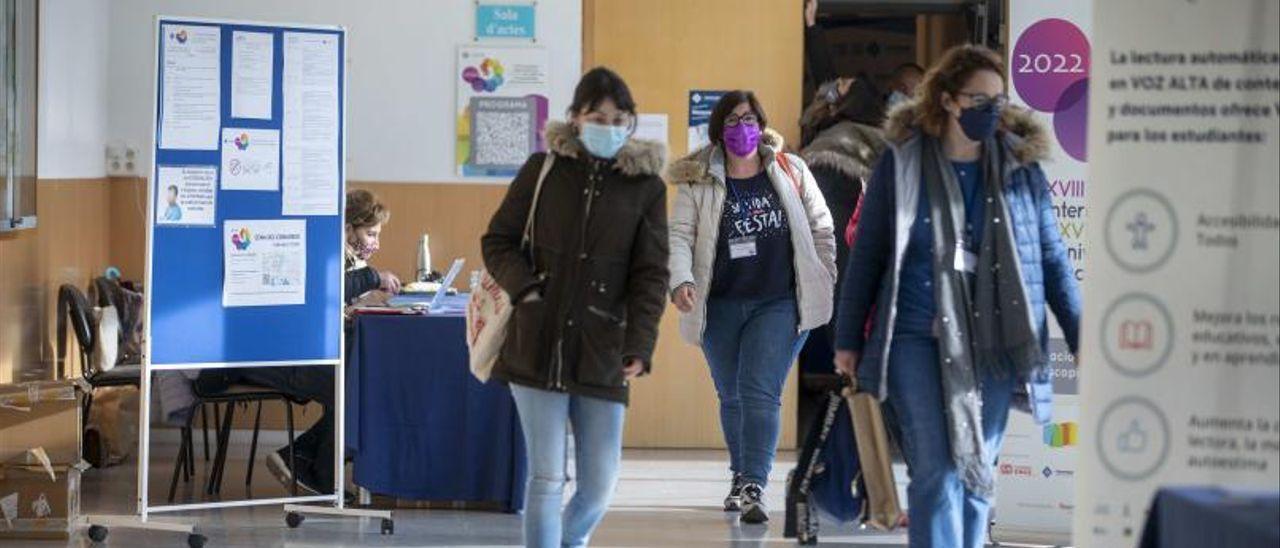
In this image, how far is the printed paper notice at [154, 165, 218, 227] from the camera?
23.6 ft

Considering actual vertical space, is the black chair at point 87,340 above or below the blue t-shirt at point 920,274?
below

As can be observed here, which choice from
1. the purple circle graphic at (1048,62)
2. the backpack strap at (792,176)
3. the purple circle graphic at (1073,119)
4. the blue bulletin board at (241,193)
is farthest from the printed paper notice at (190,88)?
the purple circle graphic at (1073,119)

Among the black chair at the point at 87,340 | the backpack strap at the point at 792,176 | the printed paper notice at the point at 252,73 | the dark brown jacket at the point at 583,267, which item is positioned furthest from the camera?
the black chair at the point at 87,340

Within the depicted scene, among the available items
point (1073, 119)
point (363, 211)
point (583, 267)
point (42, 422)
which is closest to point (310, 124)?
point (363, 211)

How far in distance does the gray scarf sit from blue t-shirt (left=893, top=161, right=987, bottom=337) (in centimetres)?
2

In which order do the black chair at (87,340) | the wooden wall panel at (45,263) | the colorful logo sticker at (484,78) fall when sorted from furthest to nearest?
1. the colorful logo sticker at (484,78)
2. the black chair at (87,340)
3. the wooden wall panel at (45,263)

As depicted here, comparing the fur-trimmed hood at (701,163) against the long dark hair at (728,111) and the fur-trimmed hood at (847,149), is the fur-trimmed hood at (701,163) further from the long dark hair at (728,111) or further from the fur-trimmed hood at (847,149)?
the fur-trimmed hood at (847,149)

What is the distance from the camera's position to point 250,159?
729 centimetres

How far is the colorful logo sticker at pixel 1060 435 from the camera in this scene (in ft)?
23.3

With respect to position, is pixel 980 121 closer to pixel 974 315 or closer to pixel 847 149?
pixel 974 315

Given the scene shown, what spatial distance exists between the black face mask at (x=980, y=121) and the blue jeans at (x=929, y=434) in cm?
56

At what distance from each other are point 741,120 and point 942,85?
2.13 m

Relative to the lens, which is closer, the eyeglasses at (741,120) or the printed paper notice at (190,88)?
the printed paper notice at (190,88)

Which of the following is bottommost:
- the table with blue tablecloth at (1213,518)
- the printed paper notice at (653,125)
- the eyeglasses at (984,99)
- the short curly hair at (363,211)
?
the table with blue tablecloth at (1213,518)
